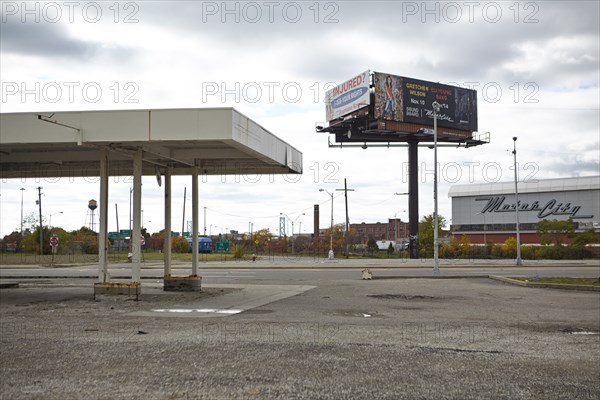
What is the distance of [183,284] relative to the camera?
2098 centimetres

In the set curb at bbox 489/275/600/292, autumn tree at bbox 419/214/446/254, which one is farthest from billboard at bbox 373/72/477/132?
curb at bbox 489/275/600/292

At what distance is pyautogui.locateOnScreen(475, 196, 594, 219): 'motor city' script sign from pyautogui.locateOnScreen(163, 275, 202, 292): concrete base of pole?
69056mm

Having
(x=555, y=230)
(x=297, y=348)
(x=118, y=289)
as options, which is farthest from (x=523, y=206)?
(x=297, y=348)

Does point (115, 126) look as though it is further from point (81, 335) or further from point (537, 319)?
point (537, 319)

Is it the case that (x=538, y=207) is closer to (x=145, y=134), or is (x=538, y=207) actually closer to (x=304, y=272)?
(x=304, y=272)

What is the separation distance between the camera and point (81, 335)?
11.1 metres

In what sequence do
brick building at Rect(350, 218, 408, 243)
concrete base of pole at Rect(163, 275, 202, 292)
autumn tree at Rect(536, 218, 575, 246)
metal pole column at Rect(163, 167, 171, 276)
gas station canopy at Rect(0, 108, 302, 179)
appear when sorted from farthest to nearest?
brick building at Rect(350, 218, 408, 243) → autumn tree at Rect(536, 218, 575, 246) → metal pole column at Rect(163, 167, 171, 276) → concrete base of pole at Rect(163, 275, 202, 292) → gas station canopy at Rect(0, 108, 302, 179)

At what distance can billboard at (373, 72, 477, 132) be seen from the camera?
212 ft

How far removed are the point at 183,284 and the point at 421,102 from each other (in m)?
51.3

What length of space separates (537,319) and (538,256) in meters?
48.9

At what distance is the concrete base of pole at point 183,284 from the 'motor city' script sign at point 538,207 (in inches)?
2719

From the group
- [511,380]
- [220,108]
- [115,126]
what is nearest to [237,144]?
[220,108]

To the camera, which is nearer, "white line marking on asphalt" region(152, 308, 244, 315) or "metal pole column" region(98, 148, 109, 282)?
"white line marking on asphalt" region(152, 308, 244, 315)

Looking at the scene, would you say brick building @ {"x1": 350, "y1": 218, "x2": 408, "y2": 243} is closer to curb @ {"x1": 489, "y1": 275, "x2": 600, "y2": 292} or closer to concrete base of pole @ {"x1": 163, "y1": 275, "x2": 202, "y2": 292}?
curb @ {"x1": 489, "y1": 275, "x2": 600, "y2": 292}
